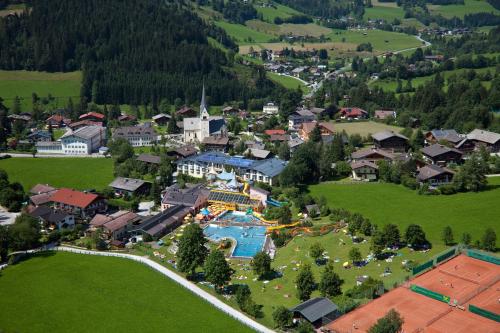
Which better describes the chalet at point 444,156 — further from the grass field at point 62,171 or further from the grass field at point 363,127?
the grass field at point 62,171

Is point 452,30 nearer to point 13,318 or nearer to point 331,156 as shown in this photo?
point 331,156

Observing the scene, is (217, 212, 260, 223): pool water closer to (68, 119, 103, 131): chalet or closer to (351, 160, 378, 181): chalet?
(351, 160, 378, 181): chalet

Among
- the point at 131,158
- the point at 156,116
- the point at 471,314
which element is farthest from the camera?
the point at 156,116

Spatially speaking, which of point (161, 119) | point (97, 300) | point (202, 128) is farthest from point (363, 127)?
point (97, 300)

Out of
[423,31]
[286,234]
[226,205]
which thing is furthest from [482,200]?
[423,31]

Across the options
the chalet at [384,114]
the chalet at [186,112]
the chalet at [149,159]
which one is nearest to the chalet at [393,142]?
the chalet at [384,114]

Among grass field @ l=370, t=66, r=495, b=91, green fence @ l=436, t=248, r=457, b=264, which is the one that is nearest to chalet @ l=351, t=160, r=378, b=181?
green fence @ l=436, t=248, r=457, b=264
